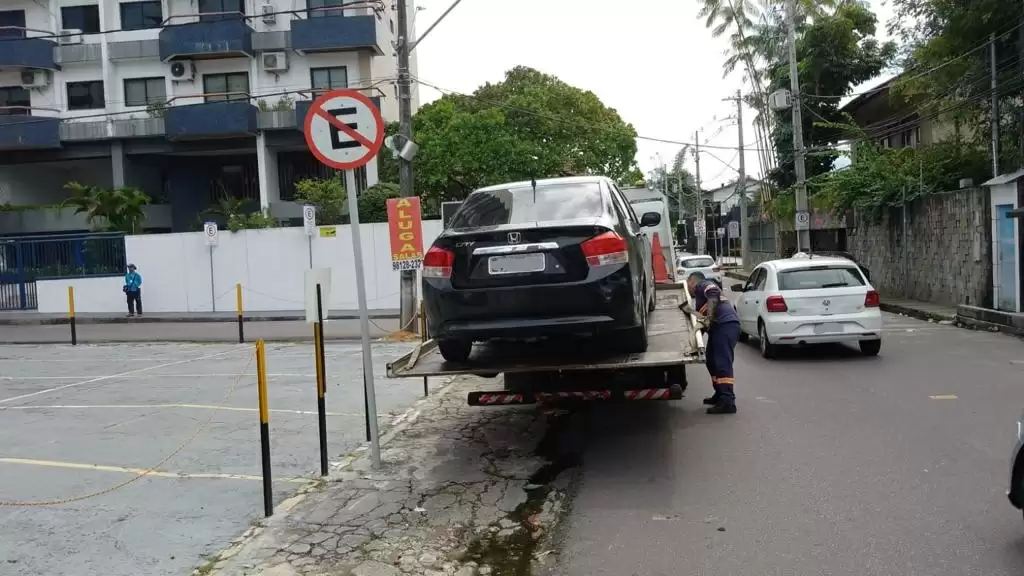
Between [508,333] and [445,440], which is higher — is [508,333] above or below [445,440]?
above

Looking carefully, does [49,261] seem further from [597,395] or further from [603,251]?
[603,251]

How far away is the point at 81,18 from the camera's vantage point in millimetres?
34906

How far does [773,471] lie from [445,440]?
3.09 meters

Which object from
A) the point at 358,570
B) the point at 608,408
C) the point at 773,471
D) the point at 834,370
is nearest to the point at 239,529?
the point at 358,570

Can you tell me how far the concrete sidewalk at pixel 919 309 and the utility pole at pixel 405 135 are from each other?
29.6 feet

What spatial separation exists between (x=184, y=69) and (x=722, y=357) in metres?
31.0

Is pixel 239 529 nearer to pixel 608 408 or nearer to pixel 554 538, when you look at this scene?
pixel 554 538

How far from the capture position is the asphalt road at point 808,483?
469 cm

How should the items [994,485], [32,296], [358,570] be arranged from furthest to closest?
[32,296] → [994,485] → [358,570]

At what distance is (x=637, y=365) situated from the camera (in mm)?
6266

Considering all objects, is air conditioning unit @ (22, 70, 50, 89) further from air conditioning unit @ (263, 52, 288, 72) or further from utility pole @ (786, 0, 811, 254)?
utility pole @ (786, 0, 811, 254)

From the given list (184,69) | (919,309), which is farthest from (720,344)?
(184,69)

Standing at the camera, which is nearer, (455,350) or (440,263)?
(440,263)

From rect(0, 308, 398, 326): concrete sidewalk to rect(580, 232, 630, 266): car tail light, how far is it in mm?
16278
